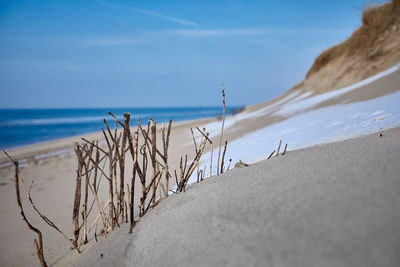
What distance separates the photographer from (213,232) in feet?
2.45

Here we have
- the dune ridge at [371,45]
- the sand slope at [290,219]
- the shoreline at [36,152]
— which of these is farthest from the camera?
the shoreline at [36,152]

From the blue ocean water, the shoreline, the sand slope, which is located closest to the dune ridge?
the blue ocean water

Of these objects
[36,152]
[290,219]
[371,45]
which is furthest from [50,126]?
[290,219]

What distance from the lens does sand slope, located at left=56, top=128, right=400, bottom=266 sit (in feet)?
1.83

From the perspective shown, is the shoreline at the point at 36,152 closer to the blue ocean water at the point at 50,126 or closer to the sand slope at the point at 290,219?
the blue ocean water at the point at 50,126

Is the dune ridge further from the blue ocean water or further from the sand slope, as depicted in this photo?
the sand slope

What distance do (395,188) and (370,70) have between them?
4.98 m

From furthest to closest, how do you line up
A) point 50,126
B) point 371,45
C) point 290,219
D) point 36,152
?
point 50,126, point 36,152, point 371,45, point 290,219

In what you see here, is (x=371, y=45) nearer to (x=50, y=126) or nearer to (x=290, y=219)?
(x=290, y=219)

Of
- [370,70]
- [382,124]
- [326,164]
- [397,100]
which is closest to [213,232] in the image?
[326,164]

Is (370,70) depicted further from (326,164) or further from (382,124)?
(326,164)

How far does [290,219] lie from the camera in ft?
2.15

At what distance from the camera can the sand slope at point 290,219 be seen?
0.56 metres

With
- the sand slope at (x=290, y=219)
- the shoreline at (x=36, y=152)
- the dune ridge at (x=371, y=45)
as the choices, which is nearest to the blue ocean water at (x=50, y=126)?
the sand slope at (x=290, y=219)
